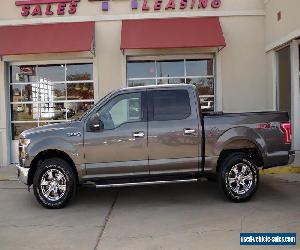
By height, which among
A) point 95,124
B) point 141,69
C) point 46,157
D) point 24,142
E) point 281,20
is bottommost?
point 46,157

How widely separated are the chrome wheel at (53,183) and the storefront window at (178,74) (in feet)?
17.4

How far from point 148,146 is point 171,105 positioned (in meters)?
0.85

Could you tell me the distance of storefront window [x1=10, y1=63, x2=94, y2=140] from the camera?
12.2m

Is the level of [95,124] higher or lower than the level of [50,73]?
lower

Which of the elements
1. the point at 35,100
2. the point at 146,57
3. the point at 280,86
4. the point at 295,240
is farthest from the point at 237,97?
the point at 295,240

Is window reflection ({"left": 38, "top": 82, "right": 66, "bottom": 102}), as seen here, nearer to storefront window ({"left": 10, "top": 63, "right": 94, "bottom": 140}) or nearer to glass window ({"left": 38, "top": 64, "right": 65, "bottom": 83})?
storefront window ({"left": 10, "top": 63, "right": 94, "bottom": 140})

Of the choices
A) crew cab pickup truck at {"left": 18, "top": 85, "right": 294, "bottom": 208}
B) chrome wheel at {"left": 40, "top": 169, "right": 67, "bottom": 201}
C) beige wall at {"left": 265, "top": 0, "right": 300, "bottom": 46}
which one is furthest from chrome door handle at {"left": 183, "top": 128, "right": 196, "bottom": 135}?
beige wall at {"left": 265, "top": 0, "right": 300, "bottom": 46}

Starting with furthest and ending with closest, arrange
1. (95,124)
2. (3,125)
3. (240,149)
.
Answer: (3,125) < (240,149) < (95,124)

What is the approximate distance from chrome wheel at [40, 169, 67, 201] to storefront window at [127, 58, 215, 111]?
5.31m

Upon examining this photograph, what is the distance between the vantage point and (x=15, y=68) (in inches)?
485

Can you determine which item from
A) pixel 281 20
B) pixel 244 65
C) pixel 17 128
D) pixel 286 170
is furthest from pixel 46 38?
pixel 286 170

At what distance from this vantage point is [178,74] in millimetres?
12062

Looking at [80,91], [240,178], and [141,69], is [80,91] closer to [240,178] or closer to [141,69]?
[141,69]

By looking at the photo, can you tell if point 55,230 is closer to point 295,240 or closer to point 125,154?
point 125,154
